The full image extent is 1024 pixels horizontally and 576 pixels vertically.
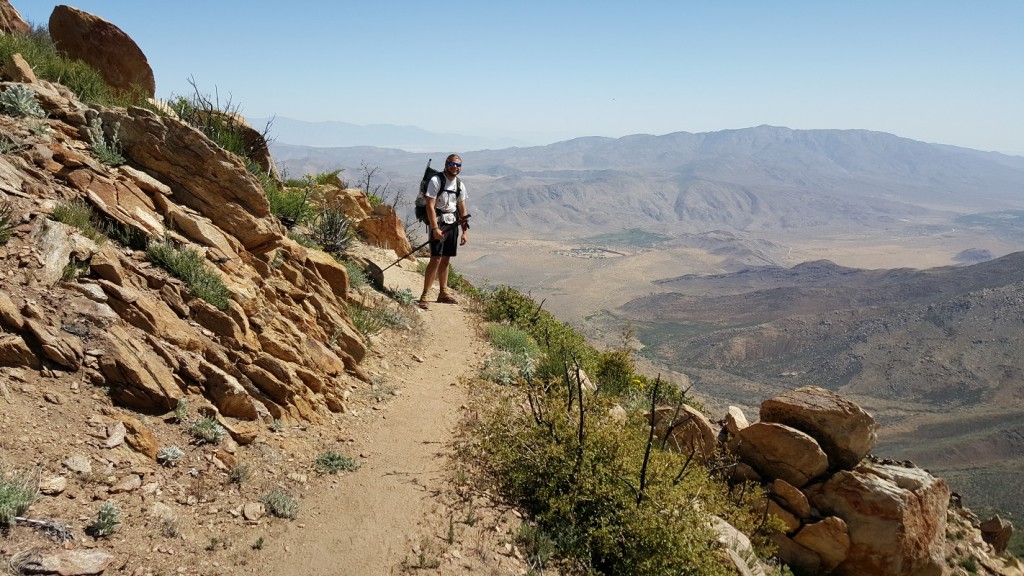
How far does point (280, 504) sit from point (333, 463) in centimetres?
79

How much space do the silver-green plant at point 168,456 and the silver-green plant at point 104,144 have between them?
11.7 ft

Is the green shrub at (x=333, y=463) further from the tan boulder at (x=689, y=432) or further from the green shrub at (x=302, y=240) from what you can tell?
the green shrub at (x=302, y=240)

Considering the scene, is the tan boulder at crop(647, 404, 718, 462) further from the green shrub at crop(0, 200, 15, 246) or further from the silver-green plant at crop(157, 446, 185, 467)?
the green shrub at crop(0, 200, 15, 246)

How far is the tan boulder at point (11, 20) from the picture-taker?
821 cm

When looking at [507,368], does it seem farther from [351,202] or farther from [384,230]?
[351,202]

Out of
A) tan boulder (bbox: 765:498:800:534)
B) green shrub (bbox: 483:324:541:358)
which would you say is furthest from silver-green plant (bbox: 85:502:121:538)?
tan boulder (bbox: 765:498:800:534)

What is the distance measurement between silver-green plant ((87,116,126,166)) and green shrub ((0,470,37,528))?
3.90 metres

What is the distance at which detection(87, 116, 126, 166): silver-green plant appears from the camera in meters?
5.70

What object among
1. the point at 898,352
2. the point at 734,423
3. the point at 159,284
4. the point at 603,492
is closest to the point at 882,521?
the point at 734,423

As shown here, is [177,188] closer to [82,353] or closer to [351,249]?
[82,353]

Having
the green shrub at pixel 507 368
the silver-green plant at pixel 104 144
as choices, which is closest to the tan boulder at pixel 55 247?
the silver-green plant at pixel 104 144

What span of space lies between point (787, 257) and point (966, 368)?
121 m

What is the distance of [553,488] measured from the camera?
15.1 ft

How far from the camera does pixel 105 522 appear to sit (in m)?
3.04
